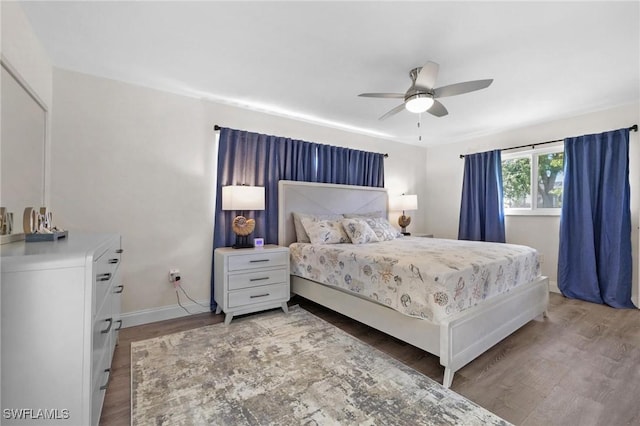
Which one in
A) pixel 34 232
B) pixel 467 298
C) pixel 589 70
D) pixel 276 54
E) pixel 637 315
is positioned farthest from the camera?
pixel 637 315

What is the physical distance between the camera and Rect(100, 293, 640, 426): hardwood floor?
1587mm

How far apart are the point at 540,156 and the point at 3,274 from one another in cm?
547

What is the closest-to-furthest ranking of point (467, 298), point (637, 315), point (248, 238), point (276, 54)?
point (467, 298) → point (276, 54) → point (637, 315) → point (248, 238)

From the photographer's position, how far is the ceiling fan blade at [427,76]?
2061 mm

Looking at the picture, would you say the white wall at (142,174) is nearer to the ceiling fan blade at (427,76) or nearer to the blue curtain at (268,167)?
the blue curtain at (268,167)

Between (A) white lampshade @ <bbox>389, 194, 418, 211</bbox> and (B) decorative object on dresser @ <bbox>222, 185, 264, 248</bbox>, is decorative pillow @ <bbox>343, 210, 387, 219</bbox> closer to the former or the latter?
(A) white lampshade @ <bbox>389, 194, 418, 211</bbox>

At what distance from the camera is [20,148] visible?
180 centimetres

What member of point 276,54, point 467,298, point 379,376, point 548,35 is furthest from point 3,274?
point 548,35

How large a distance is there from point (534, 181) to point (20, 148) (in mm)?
5604

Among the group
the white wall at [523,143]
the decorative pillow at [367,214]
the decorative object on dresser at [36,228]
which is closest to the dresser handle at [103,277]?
the decorative object on dresser at [36,228]

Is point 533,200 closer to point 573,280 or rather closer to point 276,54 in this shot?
point 573,280

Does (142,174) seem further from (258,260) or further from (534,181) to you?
(534,181)

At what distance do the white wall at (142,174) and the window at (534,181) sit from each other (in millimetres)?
4015

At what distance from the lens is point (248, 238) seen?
10.8 ft
